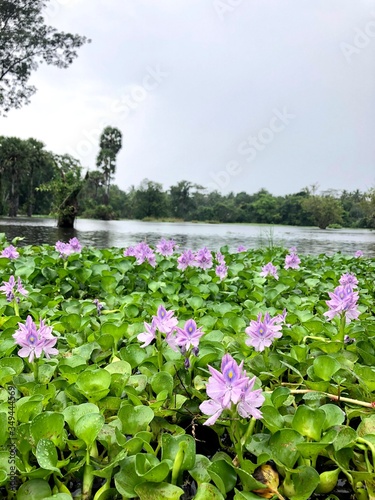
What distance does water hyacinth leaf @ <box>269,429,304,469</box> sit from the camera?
0.94 meters

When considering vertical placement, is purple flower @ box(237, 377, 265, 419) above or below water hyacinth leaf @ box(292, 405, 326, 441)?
above

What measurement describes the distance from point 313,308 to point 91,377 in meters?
1.69

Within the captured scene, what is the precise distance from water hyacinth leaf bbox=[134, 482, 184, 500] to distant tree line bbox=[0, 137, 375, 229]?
32625 mm

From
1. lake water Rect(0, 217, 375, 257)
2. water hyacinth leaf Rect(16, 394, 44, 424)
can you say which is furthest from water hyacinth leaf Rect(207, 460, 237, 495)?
lake water Rect(0, 217, 375, 257)

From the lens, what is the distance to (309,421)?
99 centimetres

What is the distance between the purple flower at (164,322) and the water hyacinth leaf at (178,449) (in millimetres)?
413

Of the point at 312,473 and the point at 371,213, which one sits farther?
the point at 371,213

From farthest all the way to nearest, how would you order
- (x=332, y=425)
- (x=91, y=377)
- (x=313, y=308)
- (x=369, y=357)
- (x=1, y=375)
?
(x=313, y=308) < (x=369, y=357) < (x=1, y=375) < (x=91, y=377) < (x=332, y=425)

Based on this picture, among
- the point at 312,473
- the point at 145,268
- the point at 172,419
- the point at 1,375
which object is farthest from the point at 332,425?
the point at 145,268

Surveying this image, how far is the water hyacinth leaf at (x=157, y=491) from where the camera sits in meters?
0.81

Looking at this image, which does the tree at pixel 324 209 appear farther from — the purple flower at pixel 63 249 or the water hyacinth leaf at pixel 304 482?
the water hyacinth leaf at pixel 304 482

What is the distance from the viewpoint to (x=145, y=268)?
10.9 ft

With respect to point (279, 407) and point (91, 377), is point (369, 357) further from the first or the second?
point (91, 377)

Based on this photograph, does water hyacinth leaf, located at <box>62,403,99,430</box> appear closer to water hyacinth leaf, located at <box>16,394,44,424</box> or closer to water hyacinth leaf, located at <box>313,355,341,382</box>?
water hyacinth leaf, located at <box>16,394,44,424</box>
